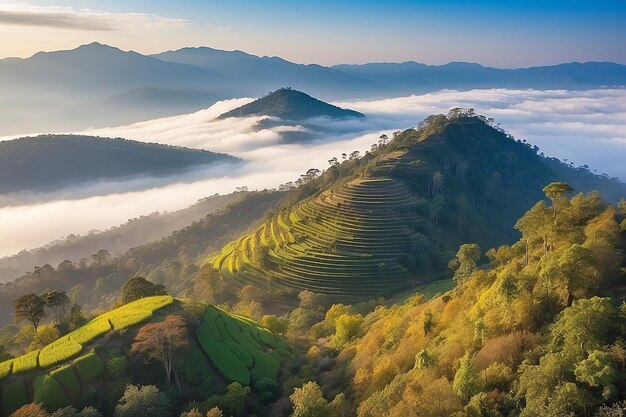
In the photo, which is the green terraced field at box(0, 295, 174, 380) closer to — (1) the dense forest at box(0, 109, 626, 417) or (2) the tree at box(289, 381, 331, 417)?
(1) the dense forest at box(0, 109, 626, 417)

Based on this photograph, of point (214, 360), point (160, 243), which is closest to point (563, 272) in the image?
point (214, 360)

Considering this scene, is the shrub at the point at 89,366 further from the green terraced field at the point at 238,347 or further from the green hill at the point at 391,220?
the green hill at the point at 391,220

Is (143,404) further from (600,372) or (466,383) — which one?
(600,372)

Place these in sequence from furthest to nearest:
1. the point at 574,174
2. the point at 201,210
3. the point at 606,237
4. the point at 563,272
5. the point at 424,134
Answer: the point at 201,210 → the point at 574,174 → the point at 424,134 → the point at 606,237 → the point at 563,272

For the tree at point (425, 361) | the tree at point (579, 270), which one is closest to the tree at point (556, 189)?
the tree at point (579, 270)

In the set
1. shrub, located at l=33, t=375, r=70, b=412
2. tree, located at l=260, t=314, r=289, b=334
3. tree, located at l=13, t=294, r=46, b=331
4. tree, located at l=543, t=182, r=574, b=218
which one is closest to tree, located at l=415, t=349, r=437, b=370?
tree, located at l=543, t=182, r=574, b=218

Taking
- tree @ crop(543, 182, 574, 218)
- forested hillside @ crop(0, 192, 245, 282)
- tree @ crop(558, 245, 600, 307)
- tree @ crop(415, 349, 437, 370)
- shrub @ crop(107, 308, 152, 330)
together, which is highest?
tree @ crop(543, 182, 574, 218)

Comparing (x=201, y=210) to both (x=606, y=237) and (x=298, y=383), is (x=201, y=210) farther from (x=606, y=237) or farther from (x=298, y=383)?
(x=606, y=237)
